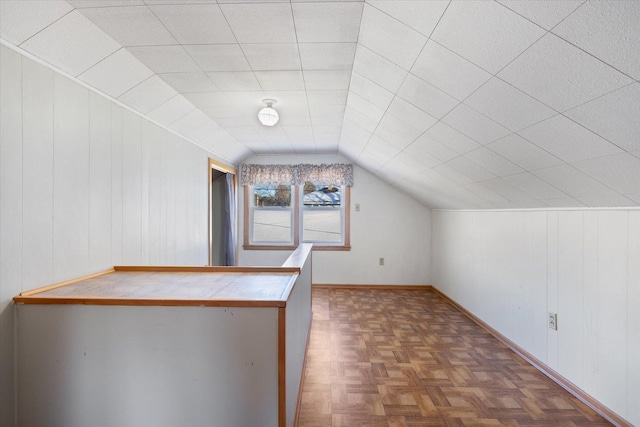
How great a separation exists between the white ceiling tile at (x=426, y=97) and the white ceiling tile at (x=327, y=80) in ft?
1.45

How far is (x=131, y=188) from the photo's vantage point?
244 centimetres

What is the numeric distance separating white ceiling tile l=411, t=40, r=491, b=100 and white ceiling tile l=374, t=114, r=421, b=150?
76cm

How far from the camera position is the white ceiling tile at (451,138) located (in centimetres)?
213

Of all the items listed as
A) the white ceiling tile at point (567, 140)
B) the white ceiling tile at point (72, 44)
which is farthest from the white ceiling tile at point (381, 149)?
the white ceiling tile at point (72, 44)

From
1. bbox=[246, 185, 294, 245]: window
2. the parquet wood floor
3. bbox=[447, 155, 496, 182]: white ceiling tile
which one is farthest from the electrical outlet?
bbox=[246, 185, 294, 245]: window

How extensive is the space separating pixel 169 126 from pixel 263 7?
1.77 metres

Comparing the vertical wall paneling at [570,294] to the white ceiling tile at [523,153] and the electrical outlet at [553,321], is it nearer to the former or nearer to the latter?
the electrical outlet at [553,321]

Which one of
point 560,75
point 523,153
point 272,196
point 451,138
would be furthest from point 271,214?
point 560,75

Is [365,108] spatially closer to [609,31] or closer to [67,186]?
[609,31]

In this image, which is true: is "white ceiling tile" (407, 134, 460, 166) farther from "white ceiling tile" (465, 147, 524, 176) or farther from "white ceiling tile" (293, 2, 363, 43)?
"white ceiling tile" (293, 2, 363, 43)

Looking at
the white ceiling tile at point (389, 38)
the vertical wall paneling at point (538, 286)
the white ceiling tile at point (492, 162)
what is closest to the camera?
the white ceiling tile at point (389, 38)

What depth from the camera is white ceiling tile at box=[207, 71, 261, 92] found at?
2303 mm

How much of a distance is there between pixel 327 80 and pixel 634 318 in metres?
2.22

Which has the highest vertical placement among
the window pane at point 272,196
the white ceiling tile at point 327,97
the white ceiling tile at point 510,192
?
the white ceiling tile at point 327,97
